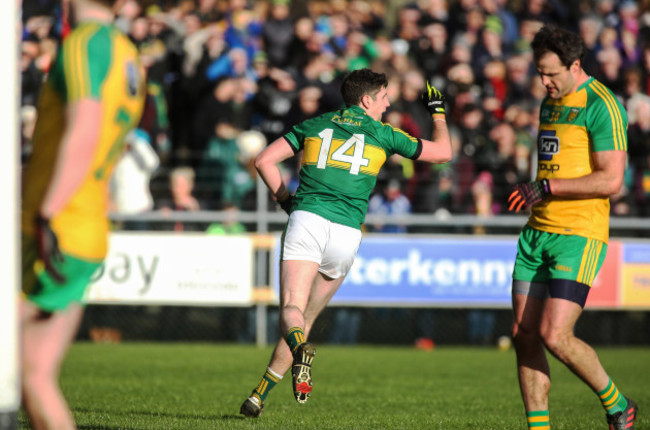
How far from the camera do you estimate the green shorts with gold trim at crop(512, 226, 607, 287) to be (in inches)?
246

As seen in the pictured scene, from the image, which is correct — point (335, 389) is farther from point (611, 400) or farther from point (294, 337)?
point (611, 400)

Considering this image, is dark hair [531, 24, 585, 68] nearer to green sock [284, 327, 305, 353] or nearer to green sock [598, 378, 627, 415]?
green sock [598, 378, 627, 415]

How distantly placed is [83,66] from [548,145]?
10.9ft

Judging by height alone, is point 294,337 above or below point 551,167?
below

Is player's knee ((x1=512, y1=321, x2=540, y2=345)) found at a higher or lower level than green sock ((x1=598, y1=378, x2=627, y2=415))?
higher

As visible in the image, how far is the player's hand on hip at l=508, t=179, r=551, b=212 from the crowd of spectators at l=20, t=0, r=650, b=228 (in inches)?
346

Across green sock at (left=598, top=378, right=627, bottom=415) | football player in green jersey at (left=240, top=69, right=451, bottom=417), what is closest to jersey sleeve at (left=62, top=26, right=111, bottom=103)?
football player in green jersey at (left=240, top=69, right=451, bottom=417)

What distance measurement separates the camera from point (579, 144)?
633 centimetres

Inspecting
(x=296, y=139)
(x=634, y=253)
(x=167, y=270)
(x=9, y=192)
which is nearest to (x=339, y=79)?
(x=167, y=270)

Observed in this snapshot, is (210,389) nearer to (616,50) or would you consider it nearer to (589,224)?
(589,224)

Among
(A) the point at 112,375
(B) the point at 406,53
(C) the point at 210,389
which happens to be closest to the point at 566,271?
(C) the point at 210,389

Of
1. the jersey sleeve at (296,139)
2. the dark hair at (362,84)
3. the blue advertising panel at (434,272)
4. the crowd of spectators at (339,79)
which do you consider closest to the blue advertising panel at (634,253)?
the crowd of spectators at (339,79)

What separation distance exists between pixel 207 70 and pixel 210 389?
7211 millimetres

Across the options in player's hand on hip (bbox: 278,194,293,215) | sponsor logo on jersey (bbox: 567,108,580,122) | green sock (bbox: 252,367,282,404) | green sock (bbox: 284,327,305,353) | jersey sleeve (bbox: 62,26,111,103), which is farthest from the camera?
green sock (bbox: 252,367,282,404)
